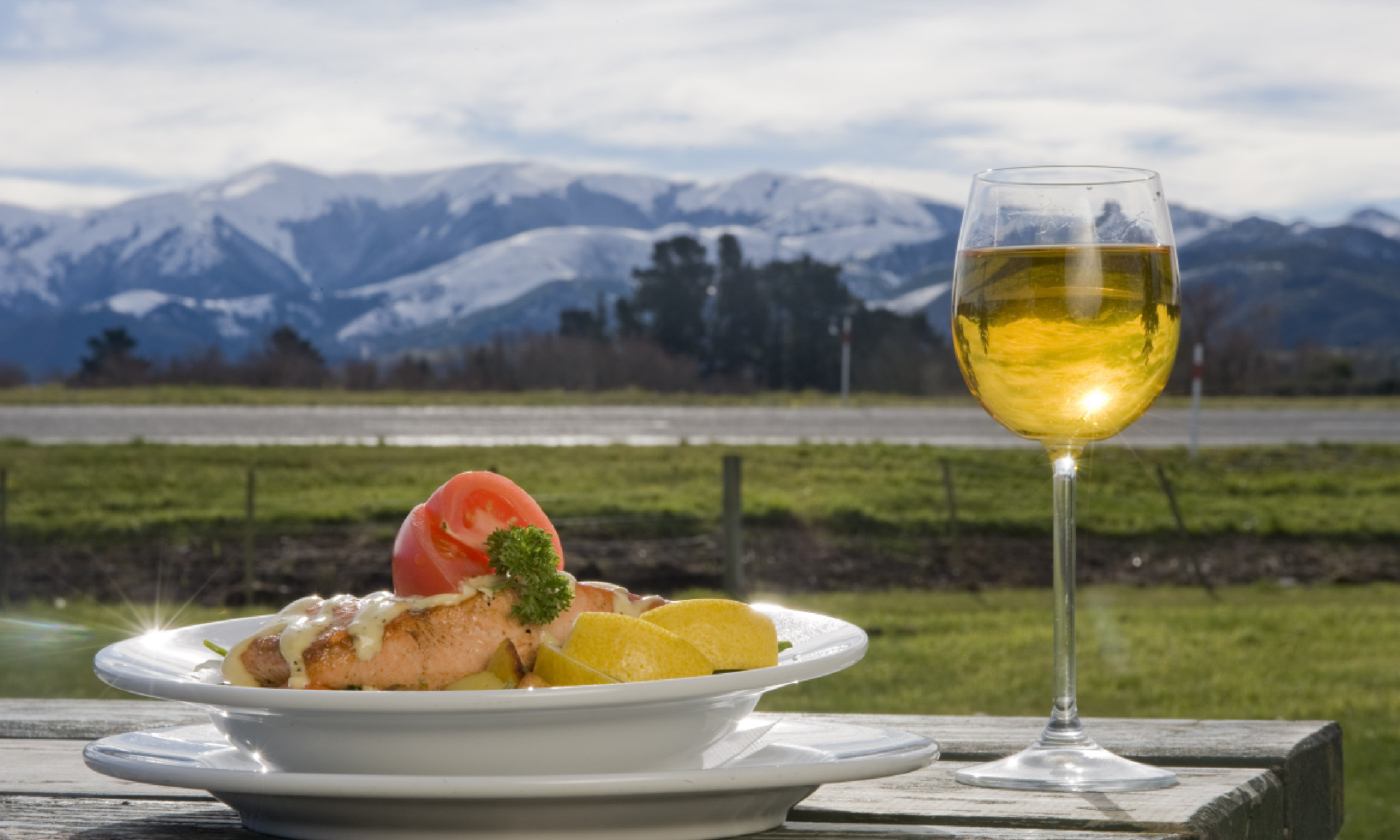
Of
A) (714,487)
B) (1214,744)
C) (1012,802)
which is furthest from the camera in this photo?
(714,487)

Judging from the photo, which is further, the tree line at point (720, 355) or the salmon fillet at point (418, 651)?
the tree line at point (720, 355)

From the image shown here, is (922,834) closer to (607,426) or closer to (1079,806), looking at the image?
(1079,806)

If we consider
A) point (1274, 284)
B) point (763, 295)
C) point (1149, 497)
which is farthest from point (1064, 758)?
point (1274, 284)

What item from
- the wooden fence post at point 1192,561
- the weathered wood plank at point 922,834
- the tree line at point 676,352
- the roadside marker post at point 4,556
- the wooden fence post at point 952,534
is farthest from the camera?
the tree line at point 676,352

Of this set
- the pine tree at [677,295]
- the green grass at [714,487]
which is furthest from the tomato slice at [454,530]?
the pine tree at [677,295]

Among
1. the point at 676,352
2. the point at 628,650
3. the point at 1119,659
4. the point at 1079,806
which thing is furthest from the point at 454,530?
the point at 676,352

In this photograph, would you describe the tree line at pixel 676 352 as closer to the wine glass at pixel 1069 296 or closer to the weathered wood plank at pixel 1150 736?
the weathered wood plank at pixel 1150 736

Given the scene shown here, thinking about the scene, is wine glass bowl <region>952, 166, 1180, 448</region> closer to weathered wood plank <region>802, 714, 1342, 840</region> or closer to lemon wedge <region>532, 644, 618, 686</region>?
weathered wood plank <region>802, 714, 1342, 840</region>
